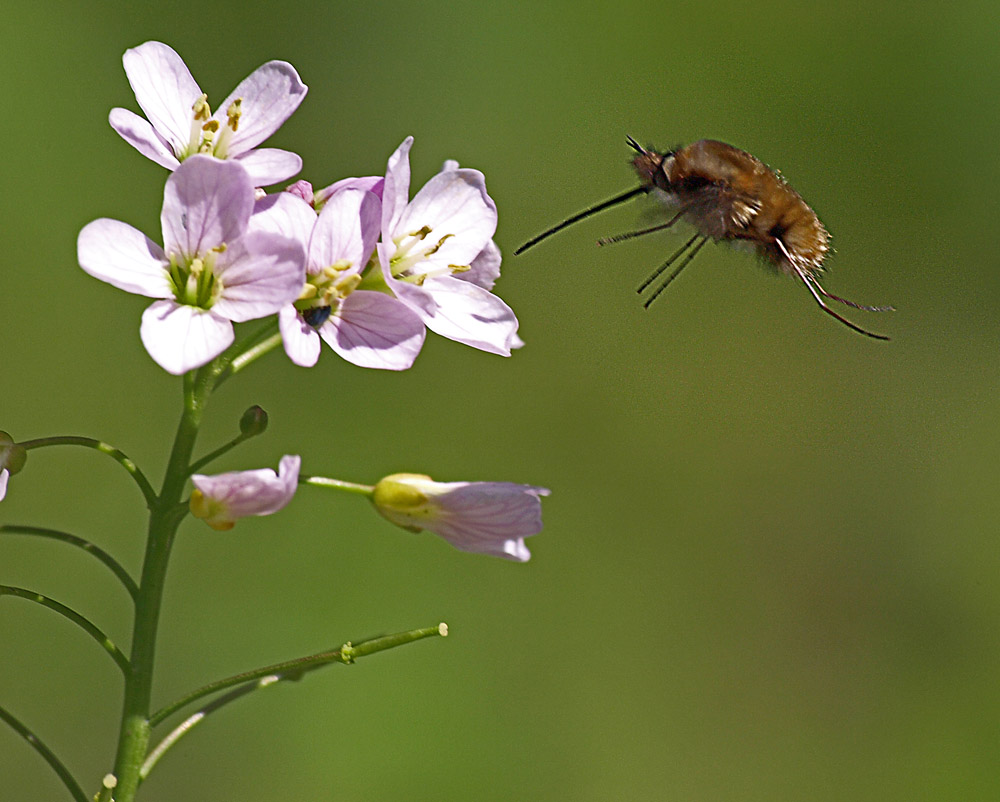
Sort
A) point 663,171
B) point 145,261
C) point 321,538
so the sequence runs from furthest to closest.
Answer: point 321,538, point 663,171, point 145,261

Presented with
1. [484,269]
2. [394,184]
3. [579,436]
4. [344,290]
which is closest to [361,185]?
[394,184]

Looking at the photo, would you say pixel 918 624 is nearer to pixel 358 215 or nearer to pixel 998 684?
pixel 998 684

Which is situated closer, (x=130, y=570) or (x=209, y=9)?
(x=130, y=570)

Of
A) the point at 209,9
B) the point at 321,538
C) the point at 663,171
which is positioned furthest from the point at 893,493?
the point at 209,9

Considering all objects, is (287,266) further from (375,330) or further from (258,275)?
(375,330)

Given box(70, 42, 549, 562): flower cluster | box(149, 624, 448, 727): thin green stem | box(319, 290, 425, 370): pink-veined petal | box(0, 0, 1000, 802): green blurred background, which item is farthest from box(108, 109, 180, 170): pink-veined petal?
box(0, 0, 1000, 802): green blurred background

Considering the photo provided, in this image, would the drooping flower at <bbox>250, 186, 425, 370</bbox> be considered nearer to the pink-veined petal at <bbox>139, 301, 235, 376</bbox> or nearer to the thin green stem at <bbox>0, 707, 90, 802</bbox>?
the pink-veined petal at <bbox>139, 301, 235, 376</bbox>

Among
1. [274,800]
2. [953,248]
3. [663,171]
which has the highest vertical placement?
[953,248]

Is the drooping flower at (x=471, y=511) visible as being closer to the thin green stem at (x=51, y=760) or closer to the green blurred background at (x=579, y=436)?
the thin green stem at (x=51, y=760)
